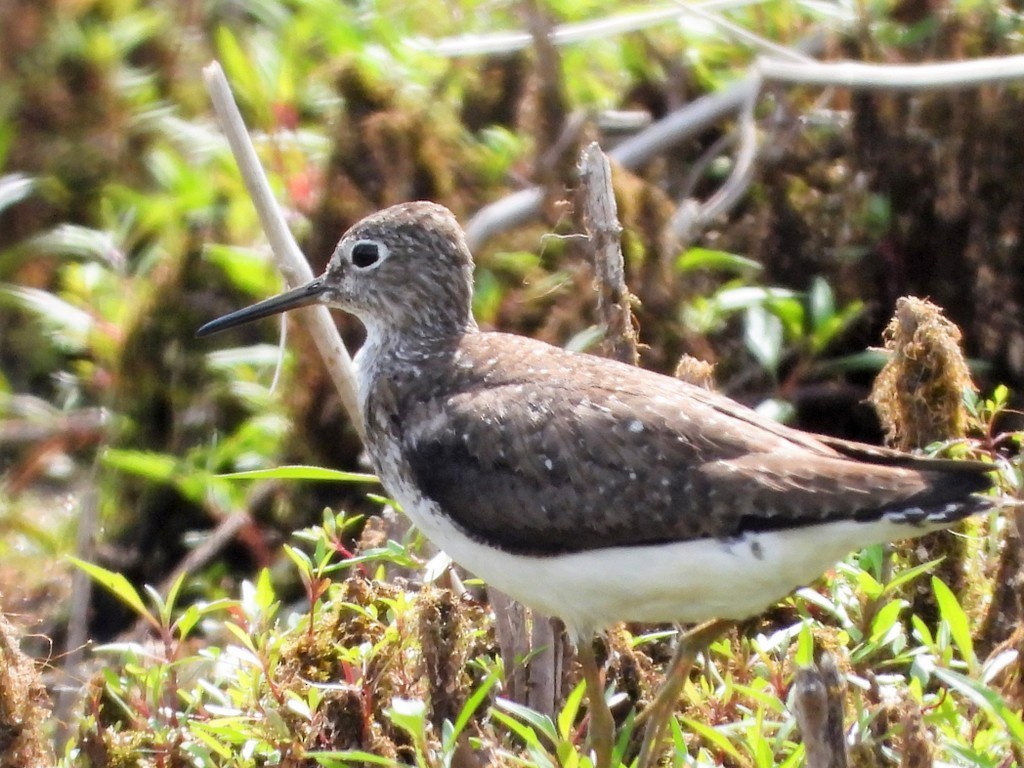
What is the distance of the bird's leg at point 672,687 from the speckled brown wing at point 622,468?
1.07 ft

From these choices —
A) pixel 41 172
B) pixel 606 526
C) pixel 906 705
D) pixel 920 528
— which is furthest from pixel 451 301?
pixel 41 172

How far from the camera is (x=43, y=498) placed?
8.23 metres

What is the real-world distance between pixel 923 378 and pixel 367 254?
188 cm

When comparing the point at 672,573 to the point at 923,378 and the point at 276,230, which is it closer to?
the point at 923,378

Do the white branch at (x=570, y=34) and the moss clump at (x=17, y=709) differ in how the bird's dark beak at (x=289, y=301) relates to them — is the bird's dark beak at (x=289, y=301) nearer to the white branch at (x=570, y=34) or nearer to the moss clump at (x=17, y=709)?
the moss clump at (x=17, y=709)

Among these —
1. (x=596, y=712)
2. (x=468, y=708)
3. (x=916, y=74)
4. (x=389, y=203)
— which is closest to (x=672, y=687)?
(x=596, y=712)

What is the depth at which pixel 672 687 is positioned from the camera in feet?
14.7

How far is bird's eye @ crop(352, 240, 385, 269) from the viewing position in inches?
219

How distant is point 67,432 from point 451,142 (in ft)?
7.88

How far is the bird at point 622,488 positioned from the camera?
4.33m

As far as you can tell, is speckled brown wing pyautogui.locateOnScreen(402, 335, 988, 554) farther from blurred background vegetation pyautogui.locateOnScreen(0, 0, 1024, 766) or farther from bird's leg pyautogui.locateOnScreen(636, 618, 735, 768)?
blurred background vegetation pyautogui.locateOnScreen(0, 0, 1024, 766)

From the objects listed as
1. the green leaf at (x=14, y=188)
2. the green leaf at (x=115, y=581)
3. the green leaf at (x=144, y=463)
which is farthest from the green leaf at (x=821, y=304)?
the green leaf at (x=14, y=188)

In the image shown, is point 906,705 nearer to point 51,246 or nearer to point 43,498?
point 43,498

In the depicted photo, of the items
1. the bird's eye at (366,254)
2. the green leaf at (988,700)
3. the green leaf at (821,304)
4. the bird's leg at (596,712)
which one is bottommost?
the bird's leg at (596,712)
